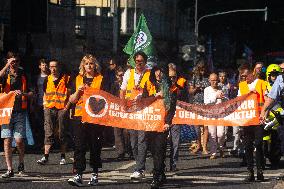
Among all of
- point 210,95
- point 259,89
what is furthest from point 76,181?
point 210,95

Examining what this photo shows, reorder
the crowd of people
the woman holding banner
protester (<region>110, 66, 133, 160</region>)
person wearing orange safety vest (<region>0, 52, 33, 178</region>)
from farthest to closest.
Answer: protester (<region>110, 66, 133, 160</region>), person wearing orange safety vest (<region>0, 52, 33, 178</region>), the crowd of people, the woman holding banner

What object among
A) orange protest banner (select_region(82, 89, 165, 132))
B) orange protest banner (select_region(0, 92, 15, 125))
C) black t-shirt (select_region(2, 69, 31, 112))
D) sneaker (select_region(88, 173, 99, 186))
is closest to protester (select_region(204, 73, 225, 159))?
orange protest banner (select_region(82, 89, 165, 132))

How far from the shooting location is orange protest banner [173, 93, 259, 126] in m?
15.0

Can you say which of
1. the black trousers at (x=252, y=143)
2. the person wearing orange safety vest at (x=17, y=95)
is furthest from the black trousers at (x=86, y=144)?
the black trousers at (x=252, y=143)

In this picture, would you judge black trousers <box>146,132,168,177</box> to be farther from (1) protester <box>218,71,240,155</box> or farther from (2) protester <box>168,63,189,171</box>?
(1) protester <box>218,71,240,155</box>

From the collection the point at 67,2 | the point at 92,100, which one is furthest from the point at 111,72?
the point at 67,2

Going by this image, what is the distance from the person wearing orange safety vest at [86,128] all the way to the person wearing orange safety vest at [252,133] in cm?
212

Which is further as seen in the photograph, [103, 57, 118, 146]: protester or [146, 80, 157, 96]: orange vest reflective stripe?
[103, 57, 118, 146]: protester

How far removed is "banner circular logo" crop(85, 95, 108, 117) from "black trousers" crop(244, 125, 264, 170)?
2054mm

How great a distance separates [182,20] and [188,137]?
59.1 meters

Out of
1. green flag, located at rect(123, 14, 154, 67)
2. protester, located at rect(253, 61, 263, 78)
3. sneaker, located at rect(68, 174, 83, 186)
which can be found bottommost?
sneaker, located at rect(68, 174, 83, 186)

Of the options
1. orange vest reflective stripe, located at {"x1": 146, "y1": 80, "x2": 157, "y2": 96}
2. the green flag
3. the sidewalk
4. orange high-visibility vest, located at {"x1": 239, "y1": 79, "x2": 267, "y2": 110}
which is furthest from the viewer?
the green flag

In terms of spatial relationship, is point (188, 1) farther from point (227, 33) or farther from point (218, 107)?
point (218, 107)

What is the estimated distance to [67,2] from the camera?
40.0 m
